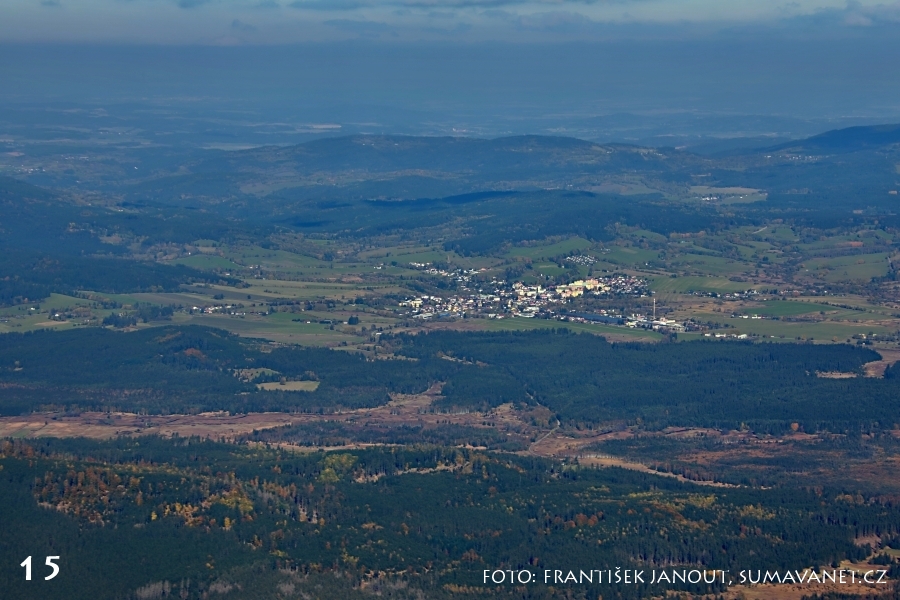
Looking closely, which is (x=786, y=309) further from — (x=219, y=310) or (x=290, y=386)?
(x=219, y=310)

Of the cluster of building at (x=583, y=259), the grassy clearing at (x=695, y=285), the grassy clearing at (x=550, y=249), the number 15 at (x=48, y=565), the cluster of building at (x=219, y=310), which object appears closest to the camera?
the number 15 at (x=48, y=565)

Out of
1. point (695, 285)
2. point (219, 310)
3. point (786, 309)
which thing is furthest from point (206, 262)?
point (786, 309)

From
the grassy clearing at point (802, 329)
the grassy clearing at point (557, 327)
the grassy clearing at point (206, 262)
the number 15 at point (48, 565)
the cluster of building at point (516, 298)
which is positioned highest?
the number 15 at point (48, 565)

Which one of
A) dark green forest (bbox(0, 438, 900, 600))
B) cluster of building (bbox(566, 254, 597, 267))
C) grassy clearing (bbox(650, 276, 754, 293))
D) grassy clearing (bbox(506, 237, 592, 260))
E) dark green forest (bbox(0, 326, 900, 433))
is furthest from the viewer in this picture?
grassy clearing (bbox(506, 237, 592, 260))

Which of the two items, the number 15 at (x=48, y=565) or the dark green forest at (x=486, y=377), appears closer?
the number 15 at (x=48, y=565)

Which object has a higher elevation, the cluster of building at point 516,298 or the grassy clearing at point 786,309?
the grassy clearing at point 786,309

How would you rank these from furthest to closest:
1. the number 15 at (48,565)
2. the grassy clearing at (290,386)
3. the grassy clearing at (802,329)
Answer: the grassy clearing at (802,329), the grassy clearing at (290,386), the number 15 at (48,565)

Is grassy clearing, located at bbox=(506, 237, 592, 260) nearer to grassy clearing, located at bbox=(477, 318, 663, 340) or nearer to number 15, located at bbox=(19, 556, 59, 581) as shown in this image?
grassy clearing, located at bbox=(477, 318, 663, 340)

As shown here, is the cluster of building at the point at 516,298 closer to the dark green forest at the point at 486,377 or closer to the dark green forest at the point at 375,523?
the dark green forest at the point at 486,377

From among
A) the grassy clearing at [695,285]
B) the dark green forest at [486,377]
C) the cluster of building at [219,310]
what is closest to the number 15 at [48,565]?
the dark green forest at [486,377]

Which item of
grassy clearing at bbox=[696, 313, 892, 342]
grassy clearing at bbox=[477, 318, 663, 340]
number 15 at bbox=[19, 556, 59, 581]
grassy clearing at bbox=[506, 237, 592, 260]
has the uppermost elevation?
number 15 at bbox=[19, 556, 59, 581]

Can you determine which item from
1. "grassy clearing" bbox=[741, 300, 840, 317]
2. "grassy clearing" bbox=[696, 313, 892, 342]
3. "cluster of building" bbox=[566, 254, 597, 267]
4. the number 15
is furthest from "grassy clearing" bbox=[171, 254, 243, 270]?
the number 15

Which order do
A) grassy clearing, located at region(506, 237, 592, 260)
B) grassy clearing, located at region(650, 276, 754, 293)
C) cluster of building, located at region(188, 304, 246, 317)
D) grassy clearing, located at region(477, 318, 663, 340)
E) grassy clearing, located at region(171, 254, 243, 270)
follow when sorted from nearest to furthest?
grassy clearing, located at region(477, 318, 663, 340) → cluster of building, located at region(188, 304, 246, 317) → grassy clearing, located at region(650, 276, 754, 293) → grassy clearing, located at region(171, 254, 243, 270) → grassy clearing, located at region(506, 237, 592, 260)
